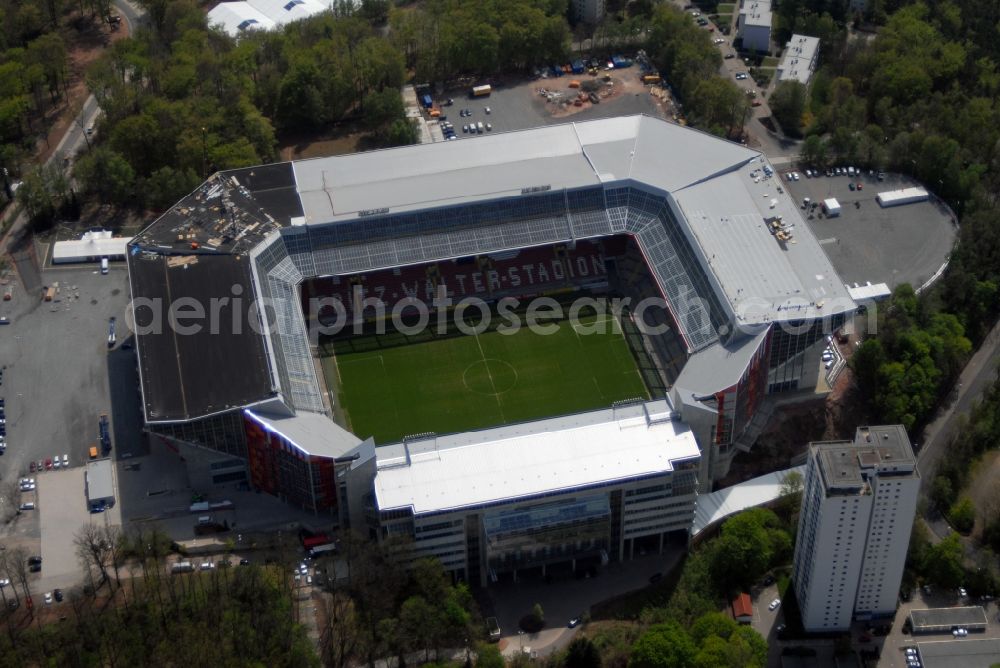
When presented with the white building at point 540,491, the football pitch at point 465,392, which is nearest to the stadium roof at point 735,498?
the white building at point 540,491

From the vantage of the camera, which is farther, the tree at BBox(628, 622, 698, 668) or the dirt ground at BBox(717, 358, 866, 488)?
the dirt ground at BBox(717, 358, 866, 488)

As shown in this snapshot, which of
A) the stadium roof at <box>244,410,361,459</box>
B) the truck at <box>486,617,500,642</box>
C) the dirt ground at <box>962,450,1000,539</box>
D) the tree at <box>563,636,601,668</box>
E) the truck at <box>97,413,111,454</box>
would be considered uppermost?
the stadium roof at <box>244,410,361,459</box>

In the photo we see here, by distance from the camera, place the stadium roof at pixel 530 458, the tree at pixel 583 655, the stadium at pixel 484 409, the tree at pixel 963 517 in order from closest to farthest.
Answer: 1. the tree at pixel 583 655
2. the stadium roof at pixel 530 458
3. the stadium at pixel 484 409
4. the tree at pixel 963 517

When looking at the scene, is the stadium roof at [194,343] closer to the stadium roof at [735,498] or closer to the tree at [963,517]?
the stadium roof at [735,498]

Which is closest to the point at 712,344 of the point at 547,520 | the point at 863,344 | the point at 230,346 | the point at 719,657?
the point at 863,344

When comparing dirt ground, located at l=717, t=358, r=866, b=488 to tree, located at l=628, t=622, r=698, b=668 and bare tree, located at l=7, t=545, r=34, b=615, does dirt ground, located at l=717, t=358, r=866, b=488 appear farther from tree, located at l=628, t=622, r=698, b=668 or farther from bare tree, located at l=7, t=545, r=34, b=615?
bare tree, located at l=7, t=545, r=34, b=615

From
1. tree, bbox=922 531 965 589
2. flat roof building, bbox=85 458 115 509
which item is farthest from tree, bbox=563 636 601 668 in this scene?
flat roof building, bbox=85 458 115 509
